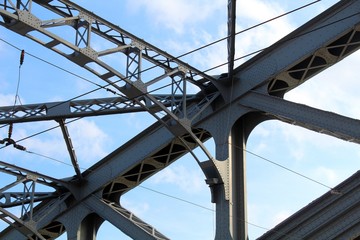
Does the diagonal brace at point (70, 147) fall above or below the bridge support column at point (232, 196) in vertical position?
above

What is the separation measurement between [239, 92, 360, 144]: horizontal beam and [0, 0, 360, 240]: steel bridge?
25 mm

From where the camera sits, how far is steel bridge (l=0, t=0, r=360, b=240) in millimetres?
17078

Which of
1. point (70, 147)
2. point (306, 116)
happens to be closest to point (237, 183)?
point (306, 116)

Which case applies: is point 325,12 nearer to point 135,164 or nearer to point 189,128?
point 189,128

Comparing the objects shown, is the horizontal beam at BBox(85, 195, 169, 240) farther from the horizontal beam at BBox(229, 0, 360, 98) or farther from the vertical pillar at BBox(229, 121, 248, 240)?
the horizontal beam at BBox(229, 0, 360, 98)

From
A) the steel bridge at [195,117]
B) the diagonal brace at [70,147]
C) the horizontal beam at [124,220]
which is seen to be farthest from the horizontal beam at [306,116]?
the diagonal brace at [70,147]

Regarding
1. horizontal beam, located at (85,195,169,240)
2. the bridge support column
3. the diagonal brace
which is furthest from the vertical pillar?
the diagonal brace

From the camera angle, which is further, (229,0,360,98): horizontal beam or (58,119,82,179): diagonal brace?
A: (58,119,82,179): diagonal brace

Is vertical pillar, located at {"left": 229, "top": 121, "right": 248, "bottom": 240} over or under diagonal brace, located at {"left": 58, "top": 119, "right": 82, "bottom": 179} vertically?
under

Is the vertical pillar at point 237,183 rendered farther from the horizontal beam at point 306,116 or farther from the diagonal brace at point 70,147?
the diagonal brace at point 70,147

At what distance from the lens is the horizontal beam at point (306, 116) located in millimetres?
17078

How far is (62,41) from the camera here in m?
16.7

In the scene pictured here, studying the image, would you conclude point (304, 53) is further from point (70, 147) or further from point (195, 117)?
point (70, 147)

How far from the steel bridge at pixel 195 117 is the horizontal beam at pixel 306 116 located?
0.08 ft
